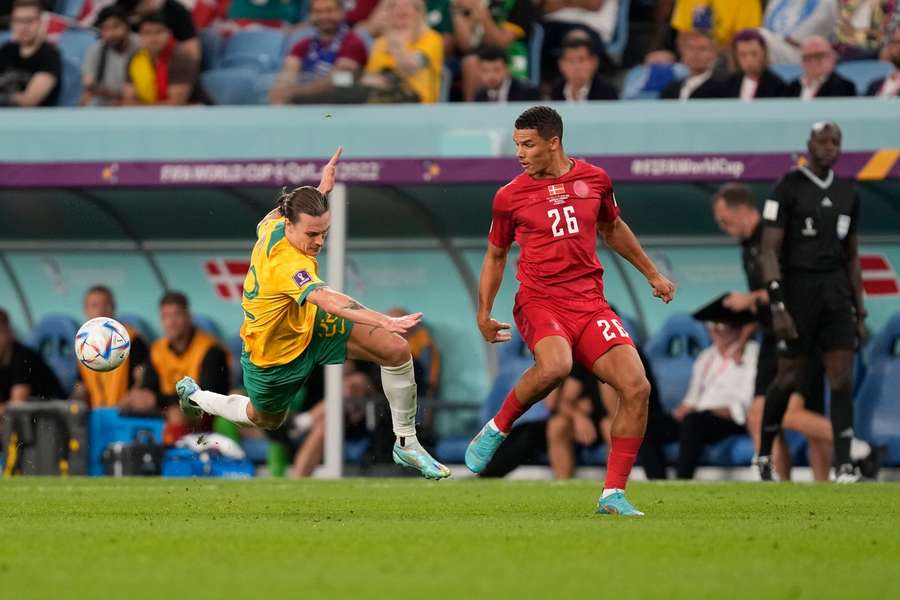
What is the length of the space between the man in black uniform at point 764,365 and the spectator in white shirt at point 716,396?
1.41ft

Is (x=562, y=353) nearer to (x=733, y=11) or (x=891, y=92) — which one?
(x=891, y=92)

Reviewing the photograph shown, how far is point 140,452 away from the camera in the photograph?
14.6m

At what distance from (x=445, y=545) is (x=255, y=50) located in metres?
10.5

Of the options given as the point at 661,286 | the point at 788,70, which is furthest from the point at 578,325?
the point at 788,70

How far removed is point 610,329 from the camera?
28.3 feet

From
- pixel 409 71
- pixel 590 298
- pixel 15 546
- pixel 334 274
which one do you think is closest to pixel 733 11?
pixel 409 71

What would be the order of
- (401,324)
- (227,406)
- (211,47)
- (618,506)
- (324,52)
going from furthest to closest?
(211,47)
(324,52)
(227,406)
(618,506)
(401,324)

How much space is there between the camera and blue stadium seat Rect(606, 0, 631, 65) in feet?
53.3

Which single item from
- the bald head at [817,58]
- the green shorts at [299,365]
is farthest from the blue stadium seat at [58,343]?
the green shorts at [299,365]

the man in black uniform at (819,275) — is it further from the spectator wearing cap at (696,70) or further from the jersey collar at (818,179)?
the spectator wearing cap at (696,70)

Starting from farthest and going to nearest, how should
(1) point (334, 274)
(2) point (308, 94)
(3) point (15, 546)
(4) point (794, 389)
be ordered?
1. (2) point (308, 94)
2. (1) point (334, 274)
3. (4) point (794, 389)
4. (3) point (15, 546)

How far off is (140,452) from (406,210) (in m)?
3.03

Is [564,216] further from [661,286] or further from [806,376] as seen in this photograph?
[806,376]

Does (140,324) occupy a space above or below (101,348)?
above
